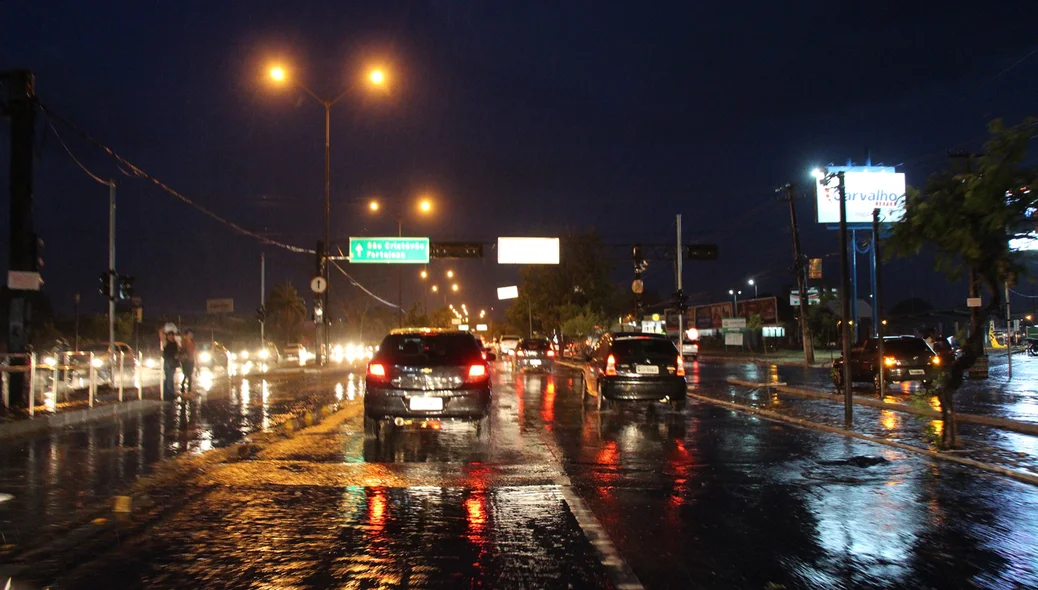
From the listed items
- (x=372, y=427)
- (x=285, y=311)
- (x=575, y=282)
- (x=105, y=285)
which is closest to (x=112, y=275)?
(x=105, y=285)

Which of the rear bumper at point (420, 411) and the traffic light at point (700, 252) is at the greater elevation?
the traffic light at point (700, 252)

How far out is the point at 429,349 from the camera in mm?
12211

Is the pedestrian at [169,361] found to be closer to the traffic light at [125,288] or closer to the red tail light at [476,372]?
the traffic light at [125,288]

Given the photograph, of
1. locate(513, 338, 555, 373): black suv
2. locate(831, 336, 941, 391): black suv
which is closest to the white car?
locate(513, 338, 555, 373): black suv

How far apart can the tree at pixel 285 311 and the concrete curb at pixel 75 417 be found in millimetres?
54359

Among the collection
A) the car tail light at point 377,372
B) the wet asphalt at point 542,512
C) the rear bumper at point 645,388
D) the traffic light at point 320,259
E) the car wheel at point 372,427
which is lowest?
the wet asphalt at point 542,512

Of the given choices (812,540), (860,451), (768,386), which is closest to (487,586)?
(812,540)

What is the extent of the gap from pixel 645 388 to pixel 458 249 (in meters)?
25.8

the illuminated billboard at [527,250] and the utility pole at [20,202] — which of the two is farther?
the illuminated billboard at [527,250]

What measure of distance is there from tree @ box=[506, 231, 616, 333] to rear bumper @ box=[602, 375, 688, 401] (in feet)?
165

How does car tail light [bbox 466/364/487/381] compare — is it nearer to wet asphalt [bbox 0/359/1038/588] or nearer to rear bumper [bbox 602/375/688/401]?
wet asphalt [bbox 0/359/1038/588]

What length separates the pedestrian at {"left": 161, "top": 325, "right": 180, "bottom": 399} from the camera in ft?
65.8

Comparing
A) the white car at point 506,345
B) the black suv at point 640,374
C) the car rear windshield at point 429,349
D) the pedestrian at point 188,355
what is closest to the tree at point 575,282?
the white car at point 506,345

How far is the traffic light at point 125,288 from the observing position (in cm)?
2097
